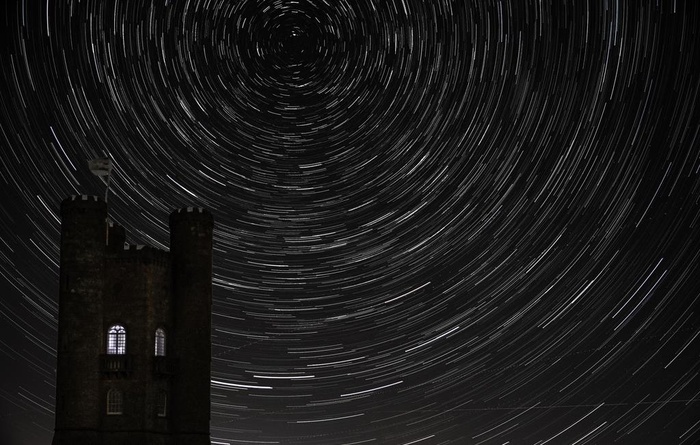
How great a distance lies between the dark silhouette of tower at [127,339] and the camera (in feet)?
233

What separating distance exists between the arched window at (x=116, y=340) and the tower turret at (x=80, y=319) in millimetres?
824

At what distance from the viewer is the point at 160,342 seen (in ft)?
244

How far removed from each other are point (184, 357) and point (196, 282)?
4772 mm

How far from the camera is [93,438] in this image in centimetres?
7019

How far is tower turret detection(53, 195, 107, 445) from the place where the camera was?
70250mm

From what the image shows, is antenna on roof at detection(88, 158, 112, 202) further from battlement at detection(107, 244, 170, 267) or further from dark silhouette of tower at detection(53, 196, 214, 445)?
battlement at detection(107, 244, 170, 267)

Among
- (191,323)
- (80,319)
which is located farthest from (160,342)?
(80,319)

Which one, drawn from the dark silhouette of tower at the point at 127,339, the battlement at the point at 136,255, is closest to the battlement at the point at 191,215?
the dark silhouette of tower at the point at 127,339

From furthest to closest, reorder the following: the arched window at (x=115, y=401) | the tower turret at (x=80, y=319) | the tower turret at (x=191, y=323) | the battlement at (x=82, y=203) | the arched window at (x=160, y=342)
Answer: the battlement at (x=82, y=203) < the arched window at (x=160, y=342) < the tower turret at (x=191, y=323) < the arched window at (x=115, y=401) < the tower turret at (x=80, y=319)

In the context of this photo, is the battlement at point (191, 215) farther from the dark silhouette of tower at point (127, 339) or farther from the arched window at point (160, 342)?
the arched window at point (160, 342)

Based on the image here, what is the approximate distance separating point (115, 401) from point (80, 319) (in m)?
5.26

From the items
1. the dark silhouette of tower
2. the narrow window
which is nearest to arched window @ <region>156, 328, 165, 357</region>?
the dark silhouette of tower

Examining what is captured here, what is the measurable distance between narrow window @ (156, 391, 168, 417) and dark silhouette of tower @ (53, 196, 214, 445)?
0.06 meters

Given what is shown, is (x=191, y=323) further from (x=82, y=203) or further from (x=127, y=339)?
(x=82, y=203)
